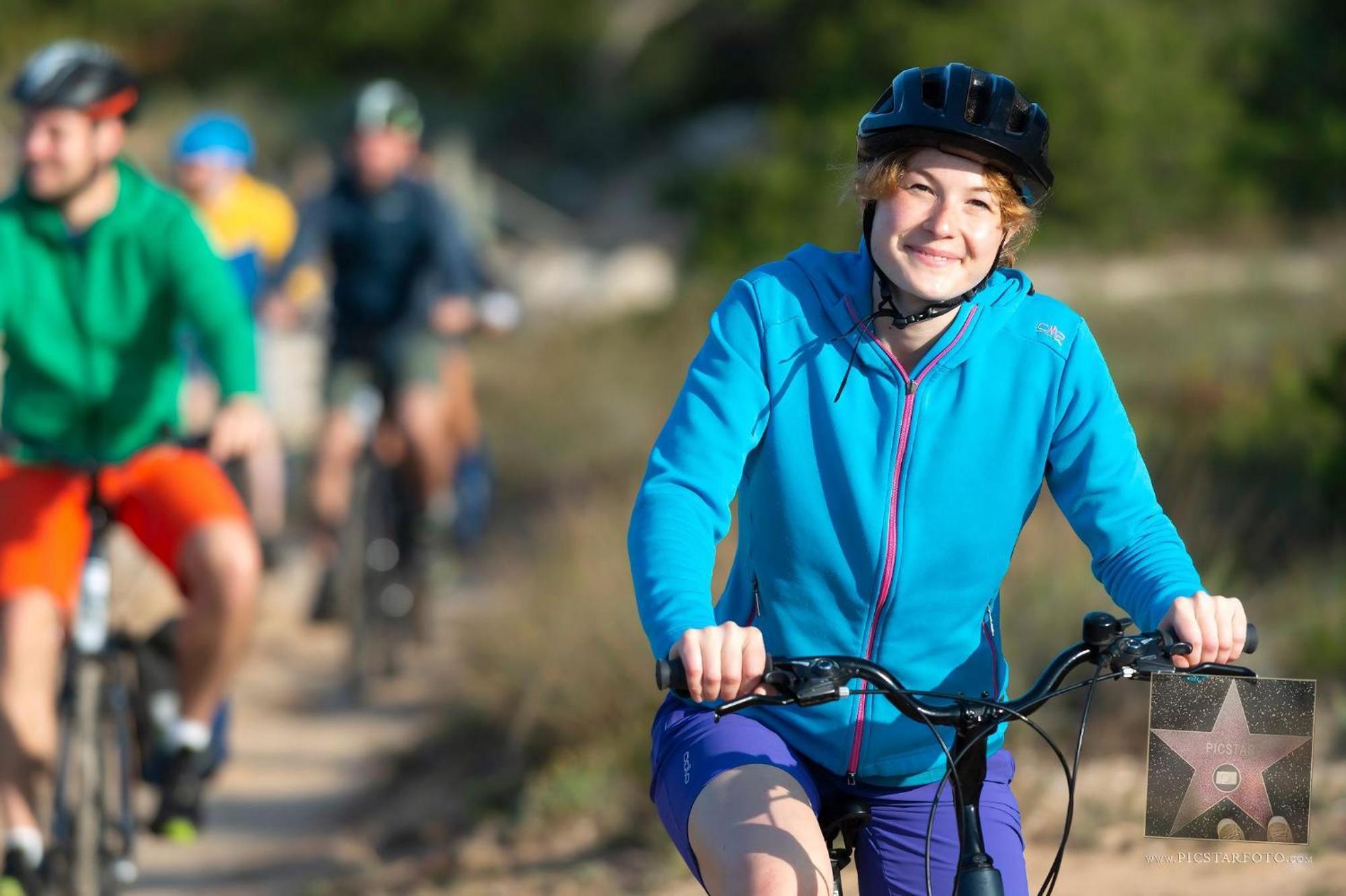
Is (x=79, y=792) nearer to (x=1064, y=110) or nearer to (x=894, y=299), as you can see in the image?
(x=894, y=299)

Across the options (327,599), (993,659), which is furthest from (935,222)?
(327,599)

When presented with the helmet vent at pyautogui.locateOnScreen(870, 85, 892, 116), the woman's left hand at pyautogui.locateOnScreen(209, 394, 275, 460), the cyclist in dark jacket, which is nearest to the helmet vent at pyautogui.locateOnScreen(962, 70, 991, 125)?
the helmet vent at pyautogui.locateOnScreen(870, 85, 892, 116)

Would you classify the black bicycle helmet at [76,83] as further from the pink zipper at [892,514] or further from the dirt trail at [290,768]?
the pink zipper at [892,514]

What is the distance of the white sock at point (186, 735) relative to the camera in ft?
18.6

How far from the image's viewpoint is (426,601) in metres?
9.18

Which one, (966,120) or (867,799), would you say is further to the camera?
(867,799)

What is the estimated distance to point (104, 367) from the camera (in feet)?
17.9

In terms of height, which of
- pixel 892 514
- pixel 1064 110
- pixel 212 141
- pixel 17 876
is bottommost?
pixel 17 876

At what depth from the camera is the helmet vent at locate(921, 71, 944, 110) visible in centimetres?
308

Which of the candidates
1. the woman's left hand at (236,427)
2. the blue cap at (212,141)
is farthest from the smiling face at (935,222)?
the blue cap at (212,141)

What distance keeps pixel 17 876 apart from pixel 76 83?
2173 mm

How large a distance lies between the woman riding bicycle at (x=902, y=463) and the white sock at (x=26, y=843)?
8.52ft

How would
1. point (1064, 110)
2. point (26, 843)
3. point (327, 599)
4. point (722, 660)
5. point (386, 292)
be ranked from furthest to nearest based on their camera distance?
point (1064, 110) < point (327, 599) < point (386, 292) < point (26, 843) < point (722, 660)

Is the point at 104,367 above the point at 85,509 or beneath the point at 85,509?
above
